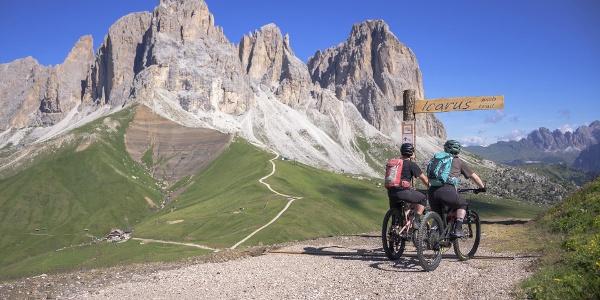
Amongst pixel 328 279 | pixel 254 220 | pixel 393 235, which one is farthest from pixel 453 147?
pixel 254 220

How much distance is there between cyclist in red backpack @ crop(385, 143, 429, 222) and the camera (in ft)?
65.0

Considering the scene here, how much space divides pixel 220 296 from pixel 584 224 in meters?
17.5

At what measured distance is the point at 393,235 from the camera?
67.9 ft

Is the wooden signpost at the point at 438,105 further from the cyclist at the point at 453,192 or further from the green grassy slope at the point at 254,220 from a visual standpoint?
the green grassy slope at the point at 254,220

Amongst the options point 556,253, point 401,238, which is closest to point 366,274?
point 401,238

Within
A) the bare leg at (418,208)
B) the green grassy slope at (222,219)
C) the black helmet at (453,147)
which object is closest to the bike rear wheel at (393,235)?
the bare leg at (418,208)

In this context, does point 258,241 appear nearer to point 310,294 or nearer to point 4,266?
point 4,266

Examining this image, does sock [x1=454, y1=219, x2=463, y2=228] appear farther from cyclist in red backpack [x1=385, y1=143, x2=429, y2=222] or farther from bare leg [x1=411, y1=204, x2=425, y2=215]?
bare leg [x1=411, y1=204, x2=425, y2=215]

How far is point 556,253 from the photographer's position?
20219 mm

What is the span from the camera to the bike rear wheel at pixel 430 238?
18.9 m

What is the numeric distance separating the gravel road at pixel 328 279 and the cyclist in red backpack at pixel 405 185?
8.42 feet

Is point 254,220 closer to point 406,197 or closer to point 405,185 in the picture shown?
point 405,185

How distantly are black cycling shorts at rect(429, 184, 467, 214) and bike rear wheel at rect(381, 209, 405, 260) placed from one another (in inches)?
63.5

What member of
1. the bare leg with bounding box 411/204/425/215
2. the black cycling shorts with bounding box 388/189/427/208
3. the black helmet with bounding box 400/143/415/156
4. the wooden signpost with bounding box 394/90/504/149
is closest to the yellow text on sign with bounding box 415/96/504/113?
the wooden signpost with bounding box 394/90/504/149
